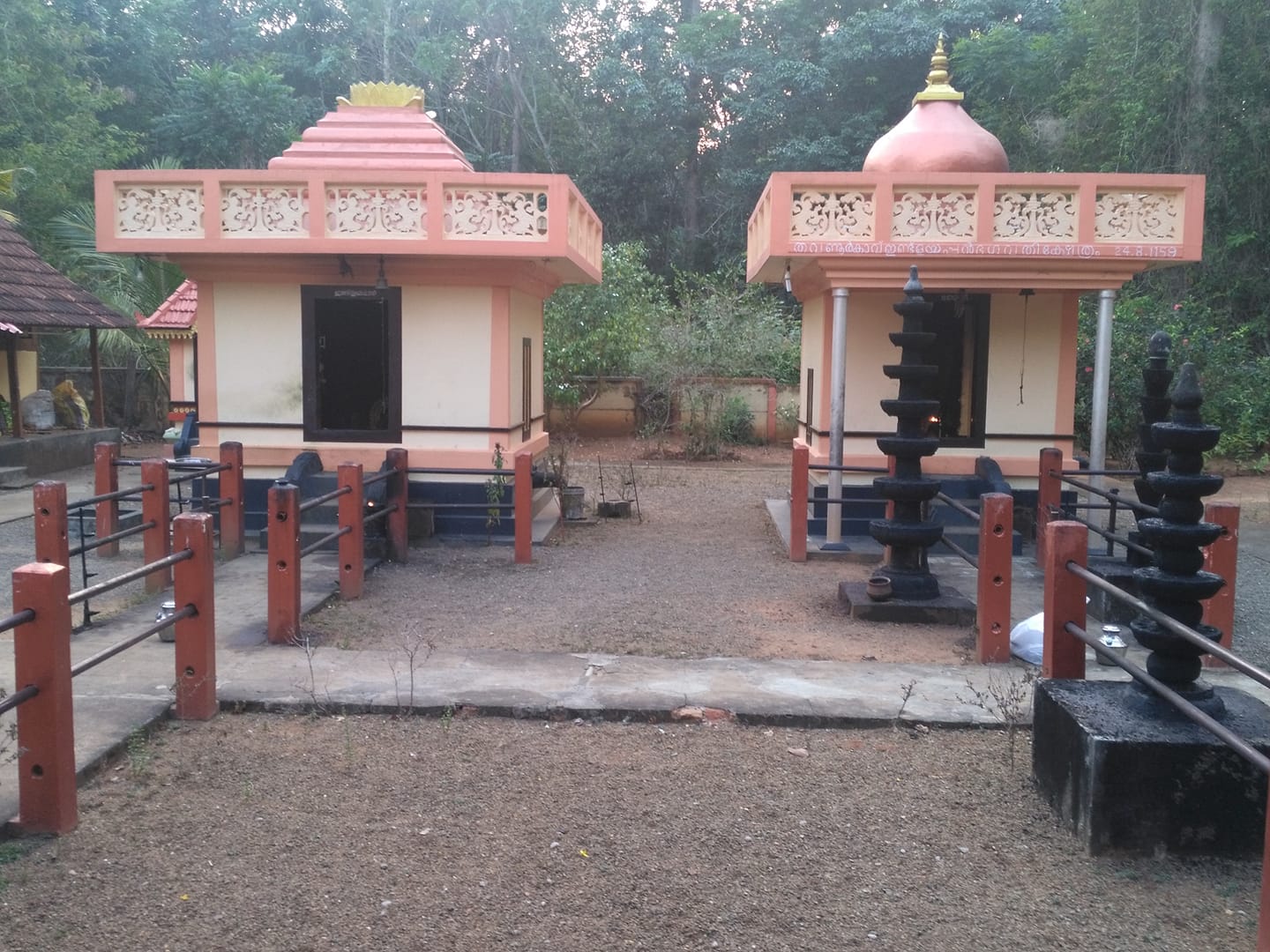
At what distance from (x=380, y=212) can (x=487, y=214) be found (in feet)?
3.10

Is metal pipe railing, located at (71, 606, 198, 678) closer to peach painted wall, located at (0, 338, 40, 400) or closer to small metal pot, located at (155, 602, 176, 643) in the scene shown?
small metal pot, located at (155, 602, 176, 643)

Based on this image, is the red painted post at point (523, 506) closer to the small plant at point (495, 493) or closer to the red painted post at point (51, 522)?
the small plant at point (495, 493)

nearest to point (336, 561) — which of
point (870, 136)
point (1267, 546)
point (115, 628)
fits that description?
point (115, 628)

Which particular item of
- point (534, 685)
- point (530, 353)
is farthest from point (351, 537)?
point (530, 353)

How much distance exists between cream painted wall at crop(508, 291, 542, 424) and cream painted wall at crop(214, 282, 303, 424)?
2024mm

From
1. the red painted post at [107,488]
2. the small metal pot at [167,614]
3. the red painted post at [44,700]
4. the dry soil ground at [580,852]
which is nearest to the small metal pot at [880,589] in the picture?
the dry soil ground at [580,852]

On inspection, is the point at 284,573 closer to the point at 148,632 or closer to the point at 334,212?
the point at 148,632

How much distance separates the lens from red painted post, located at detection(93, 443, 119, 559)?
30.7 ft

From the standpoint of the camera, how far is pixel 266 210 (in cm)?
995

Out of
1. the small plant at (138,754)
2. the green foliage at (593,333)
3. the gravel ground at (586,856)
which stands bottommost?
the gravel ground at (586,856)

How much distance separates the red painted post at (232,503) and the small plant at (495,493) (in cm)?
220

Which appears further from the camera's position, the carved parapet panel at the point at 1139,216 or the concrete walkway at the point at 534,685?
the carved parapet panel at the point at 1139,216

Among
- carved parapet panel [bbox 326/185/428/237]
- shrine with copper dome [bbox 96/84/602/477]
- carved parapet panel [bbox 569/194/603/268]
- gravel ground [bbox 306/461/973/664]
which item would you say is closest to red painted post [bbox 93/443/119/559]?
shrine with copper dome [bbox 96/84/602/477]

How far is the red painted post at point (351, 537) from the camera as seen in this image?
26.8 ft
